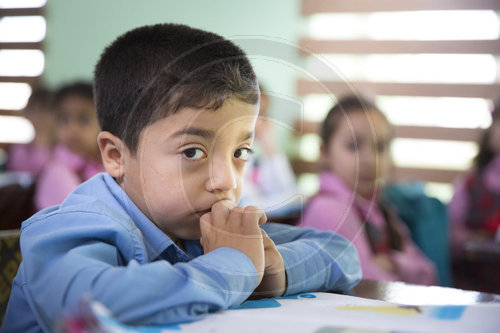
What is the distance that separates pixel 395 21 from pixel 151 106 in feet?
13.5

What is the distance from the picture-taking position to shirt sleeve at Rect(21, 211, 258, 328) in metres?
0.48

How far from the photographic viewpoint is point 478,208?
8.61ft

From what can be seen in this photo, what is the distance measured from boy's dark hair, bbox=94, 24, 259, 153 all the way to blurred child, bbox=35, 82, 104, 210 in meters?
1.55

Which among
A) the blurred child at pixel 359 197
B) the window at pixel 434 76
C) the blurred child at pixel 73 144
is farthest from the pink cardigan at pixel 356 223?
the window at pixel 434 76

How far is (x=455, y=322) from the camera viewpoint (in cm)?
54

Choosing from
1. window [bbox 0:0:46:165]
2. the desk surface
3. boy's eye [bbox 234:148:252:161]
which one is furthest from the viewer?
window [bbox 0:0:46:165]

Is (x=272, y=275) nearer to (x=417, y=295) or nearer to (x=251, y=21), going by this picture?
(x=417, y=295)

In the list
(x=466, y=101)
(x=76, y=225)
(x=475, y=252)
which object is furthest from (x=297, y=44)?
(x=466, y=101)

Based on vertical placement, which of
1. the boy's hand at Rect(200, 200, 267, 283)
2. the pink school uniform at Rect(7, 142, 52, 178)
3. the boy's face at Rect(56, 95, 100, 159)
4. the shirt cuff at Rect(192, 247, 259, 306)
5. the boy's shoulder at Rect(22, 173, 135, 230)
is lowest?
the pink school uniform at Rect(7, 142, 52, 178)

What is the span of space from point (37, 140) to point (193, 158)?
4.07m

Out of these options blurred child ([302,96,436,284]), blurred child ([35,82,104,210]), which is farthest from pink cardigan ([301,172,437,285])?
blurred child ([35,82,104,210])

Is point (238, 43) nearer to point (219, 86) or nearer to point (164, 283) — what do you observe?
point (219, 86)

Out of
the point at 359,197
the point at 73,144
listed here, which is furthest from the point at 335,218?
the point at 73,144

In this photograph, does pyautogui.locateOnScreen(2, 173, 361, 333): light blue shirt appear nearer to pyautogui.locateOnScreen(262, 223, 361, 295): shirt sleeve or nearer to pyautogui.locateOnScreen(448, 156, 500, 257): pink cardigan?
pyautogui.locateOnScreen(262, 223, 361, 295): shirt sleeve
